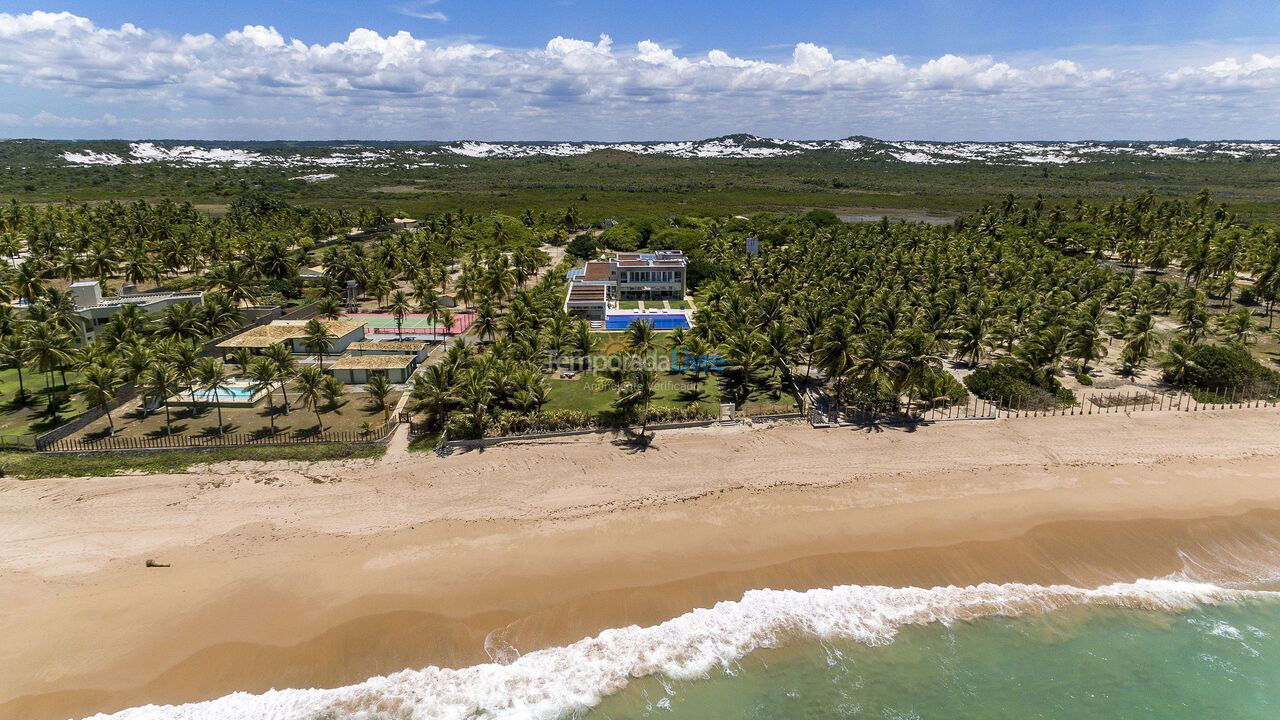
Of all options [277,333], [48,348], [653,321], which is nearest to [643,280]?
[653,321]

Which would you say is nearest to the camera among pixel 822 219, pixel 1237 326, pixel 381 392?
pixel 381 392

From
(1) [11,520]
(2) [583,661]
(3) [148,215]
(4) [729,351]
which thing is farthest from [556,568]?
(3) [148,215]

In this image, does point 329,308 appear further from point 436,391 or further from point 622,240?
point 622,240

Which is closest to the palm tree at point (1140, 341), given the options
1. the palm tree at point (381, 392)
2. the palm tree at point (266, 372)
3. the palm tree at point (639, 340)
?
the palm tree at point (639, 340)

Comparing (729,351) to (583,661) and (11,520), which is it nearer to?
(583,661)

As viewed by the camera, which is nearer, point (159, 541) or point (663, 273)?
point (159, 541)

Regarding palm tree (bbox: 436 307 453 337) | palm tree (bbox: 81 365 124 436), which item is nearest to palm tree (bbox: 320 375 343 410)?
palm tree (bbox: 81 365 124 436)
